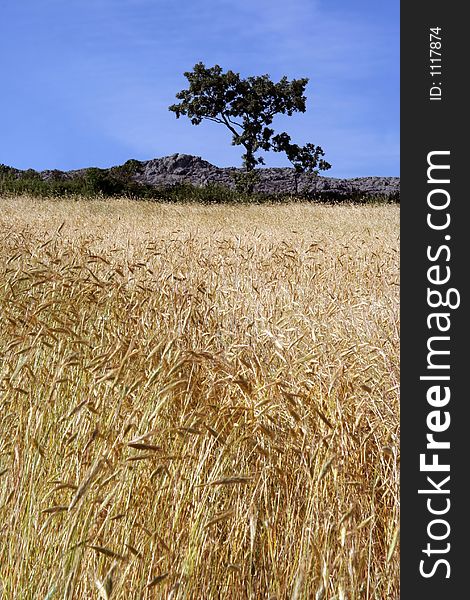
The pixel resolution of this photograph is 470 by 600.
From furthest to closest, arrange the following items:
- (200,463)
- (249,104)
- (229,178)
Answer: (229,178) < (249,104) < (200,463)

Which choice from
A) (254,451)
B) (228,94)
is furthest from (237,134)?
(254,451)

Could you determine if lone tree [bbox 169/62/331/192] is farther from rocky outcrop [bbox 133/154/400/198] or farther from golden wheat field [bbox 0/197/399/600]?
golden wheat field [bbox 0/197/399/600]

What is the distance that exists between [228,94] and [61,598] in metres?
34.1

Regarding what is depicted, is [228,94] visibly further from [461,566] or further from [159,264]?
[461,566]

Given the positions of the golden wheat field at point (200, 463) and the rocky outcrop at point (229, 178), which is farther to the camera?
the rocky outcrop at point (229, 178)

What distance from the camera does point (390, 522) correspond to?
6.87ft

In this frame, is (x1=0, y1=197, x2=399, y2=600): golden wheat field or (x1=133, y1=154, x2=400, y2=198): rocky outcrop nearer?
(x1=0, y1=197, x2=399, y2=600): golden wheat field

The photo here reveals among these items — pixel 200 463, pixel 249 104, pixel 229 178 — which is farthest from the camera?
pixel 229 178

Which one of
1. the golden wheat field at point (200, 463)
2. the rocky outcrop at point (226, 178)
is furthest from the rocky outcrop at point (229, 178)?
the golden wheat field at point (200, 463)

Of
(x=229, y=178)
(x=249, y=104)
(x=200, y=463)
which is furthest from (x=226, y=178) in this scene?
(x=200, y=463)

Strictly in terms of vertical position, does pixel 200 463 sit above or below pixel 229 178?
below

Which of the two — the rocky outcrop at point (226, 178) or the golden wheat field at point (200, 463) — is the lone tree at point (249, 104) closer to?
the rocky outcrop at point (226, 178)

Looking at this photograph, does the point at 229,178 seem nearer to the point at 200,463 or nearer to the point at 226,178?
the point at 226,178

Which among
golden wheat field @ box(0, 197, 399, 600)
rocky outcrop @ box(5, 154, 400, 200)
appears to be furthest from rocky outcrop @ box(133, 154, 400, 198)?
golden wheat field @ box(0, 197, 399, 600)
